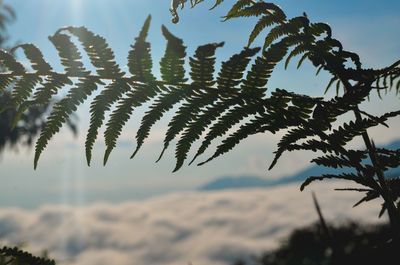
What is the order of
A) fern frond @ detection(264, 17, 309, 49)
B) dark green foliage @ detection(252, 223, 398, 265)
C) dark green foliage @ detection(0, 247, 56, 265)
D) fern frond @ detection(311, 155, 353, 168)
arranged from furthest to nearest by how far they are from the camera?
1. dark green foliage @ detection(252, 223, 398, 265)
2. fern frond @ detection(264, 17, 309, 49)
3. fern frond @ detection(311, 155, 353, 168)
4. dark green foliage @ detection(0, 247, 56, 265)

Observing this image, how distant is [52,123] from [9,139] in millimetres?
24144

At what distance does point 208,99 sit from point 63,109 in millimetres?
642

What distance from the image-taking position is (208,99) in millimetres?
1356

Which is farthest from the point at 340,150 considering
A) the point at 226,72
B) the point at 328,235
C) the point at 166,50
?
the point at 166,50

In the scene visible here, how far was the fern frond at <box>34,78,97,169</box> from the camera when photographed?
1.39 metres

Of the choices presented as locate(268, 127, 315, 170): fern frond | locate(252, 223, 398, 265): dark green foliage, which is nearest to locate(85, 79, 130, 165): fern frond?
locate(268, 127, 315, 170): fern frond

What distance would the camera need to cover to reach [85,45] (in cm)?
129

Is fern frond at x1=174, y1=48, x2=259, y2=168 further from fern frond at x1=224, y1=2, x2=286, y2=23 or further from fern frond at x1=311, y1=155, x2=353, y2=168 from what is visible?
fern frond at x1=224, y1=2, x2=286, y2=23

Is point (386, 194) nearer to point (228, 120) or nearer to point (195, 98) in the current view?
point (228, 120)

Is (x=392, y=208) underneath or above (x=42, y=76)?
underneath

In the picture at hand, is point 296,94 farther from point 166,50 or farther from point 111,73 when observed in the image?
point 111,73

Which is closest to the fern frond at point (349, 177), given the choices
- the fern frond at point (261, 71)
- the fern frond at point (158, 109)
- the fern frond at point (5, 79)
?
the fern frond at point (261, 71)

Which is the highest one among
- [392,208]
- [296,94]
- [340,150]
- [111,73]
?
[111,73]

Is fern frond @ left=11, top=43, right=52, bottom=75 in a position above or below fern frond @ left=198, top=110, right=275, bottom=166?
above
